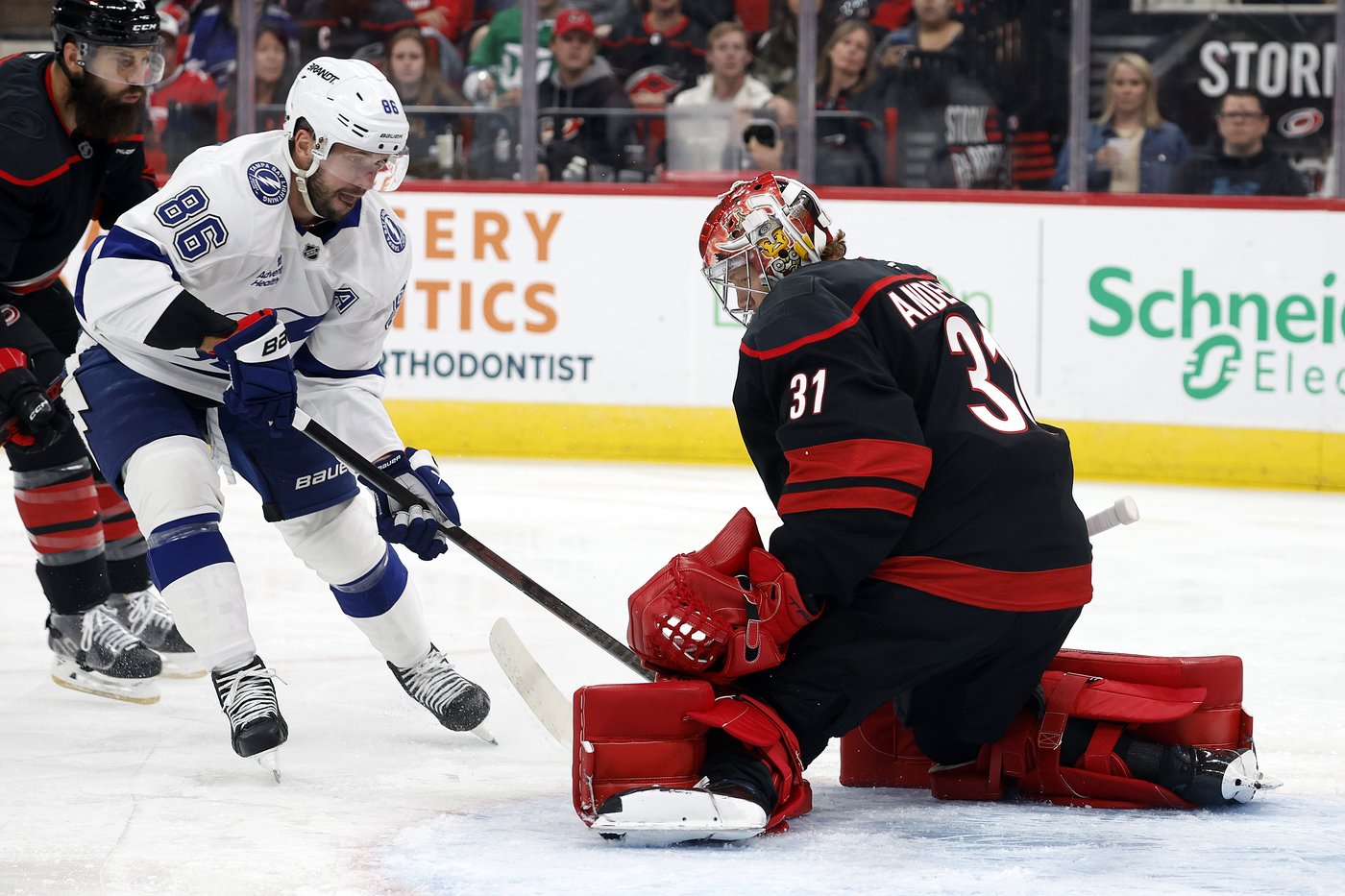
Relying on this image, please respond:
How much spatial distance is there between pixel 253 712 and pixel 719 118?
3.99 metres

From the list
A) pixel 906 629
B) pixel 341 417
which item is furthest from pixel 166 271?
pixel 906 629

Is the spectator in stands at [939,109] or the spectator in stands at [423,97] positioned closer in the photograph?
the spectator in stands at [939,109]

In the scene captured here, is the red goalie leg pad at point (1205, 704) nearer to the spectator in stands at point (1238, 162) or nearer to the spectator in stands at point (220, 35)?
the spectator in stands at point (1238, 162)

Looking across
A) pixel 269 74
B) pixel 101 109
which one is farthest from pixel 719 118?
pixel 101 109

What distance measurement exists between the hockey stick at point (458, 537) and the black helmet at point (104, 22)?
0.85 meters

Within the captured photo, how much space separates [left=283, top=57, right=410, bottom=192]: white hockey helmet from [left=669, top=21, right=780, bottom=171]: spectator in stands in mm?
3529

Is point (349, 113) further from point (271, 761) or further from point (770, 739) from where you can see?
point (770, 739)

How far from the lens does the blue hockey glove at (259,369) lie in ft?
8.47

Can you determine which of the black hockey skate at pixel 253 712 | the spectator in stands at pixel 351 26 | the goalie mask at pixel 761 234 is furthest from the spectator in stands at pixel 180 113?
the goalie mask at pixel 761 234

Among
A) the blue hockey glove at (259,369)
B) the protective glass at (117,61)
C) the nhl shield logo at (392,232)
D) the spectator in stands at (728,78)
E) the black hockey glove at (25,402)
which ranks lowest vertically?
the black hockey glove at (25,402)

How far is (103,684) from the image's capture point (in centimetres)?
321

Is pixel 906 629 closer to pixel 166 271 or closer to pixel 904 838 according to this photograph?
pixel 904 838

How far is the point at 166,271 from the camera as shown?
2.63m

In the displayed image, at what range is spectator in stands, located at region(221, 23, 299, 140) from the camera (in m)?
6.46
